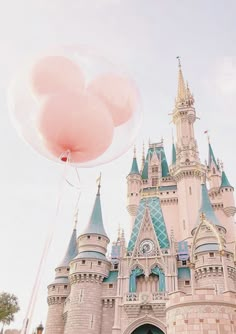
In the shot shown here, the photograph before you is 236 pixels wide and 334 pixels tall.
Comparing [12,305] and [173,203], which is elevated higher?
[173,203]

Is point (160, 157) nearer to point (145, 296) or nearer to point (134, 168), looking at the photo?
point (134, 168)

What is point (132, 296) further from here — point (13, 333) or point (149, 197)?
point (13, 333)

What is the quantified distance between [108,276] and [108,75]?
29.5 meters

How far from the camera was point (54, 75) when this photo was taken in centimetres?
742

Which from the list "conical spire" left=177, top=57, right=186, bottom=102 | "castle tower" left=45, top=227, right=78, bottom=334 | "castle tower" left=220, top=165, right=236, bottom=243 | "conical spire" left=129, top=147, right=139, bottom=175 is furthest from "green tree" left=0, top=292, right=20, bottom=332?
"conical spire" left=177, top=57, right=186, bottom=102

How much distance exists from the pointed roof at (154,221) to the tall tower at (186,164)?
3.69 metres

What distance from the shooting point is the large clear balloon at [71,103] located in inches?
288

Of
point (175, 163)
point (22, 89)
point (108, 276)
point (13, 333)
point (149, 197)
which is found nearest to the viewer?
point (22, 89)

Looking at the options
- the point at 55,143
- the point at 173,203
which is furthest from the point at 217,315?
the point at 173,203

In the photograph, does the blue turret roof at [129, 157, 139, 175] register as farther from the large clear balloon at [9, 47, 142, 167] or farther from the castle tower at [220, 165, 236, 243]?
the large clear balloon at [9, 47, 142, 167]

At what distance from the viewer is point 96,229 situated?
36.1 metres

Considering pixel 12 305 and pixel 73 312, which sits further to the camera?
pixel 12 305

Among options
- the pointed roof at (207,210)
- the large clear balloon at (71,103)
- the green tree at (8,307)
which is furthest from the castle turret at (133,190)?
the large clear balloon at (71,103)

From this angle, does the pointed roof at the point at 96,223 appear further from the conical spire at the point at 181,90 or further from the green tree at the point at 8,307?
the conical spire at the point at 181,90
